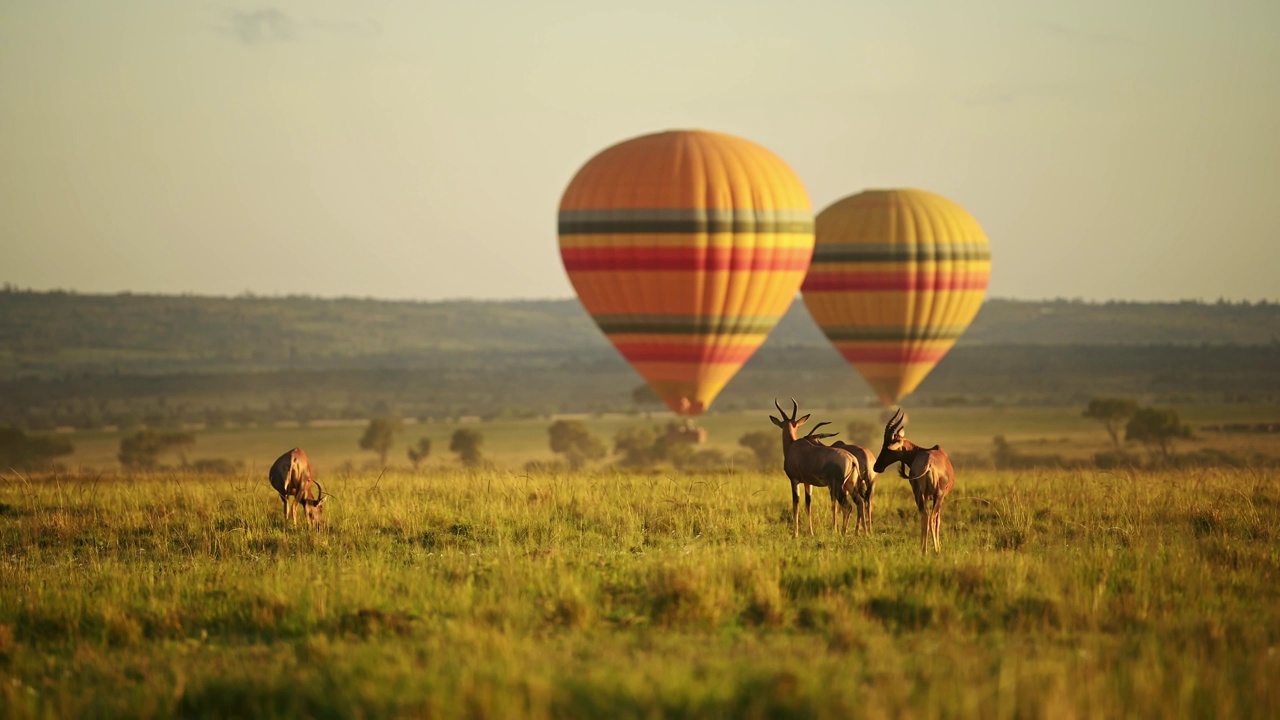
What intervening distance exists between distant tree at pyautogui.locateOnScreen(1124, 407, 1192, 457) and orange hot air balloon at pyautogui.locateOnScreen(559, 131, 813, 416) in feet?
275

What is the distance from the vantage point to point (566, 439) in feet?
486

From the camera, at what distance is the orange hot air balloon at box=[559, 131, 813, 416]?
48.9 meters

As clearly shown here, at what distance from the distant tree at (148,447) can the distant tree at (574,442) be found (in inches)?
1352

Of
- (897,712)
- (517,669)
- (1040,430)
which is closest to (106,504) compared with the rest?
(517,669)

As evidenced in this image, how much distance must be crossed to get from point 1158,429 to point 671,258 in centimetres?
9303

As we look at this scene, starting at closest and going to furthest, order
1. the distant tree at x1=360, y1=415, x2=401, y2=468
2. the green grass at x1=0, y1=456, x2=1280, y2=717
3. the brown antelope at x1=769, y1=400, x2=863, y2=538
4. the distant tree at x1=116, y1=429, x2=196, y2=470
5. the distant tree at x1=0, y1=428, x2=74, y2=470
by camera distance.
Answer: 1. the green grass at x1=0, y1=456, x2=1280, y2=717
2. the brown antelope at x1=769, y1=400, x2=863, y2=538
3. the distant tree at x1=0, y1=428, x2=74, y2=470
4. the distant tree at x1=116, y1=429, x2=196, y2=470
5. the distant tree at x1=360, y1=415, x2=401, y2=468

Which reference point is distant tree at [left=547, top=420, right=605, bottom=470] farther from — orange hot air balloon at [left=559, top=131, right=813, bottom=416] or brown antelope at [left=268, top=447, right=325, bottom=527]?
brown antelope at [left=268, top=447, right=325, bottom=527]

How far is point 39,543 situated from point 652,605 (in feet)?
33.1

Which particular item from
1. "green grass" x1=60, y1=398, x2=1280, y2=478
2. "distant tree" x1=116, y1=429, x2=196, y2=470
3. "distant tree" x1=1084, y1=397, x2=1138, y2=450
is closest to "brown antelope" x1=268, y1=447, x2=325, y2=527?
"green grass" x1=60, y1=398, x2=1280, y2=478

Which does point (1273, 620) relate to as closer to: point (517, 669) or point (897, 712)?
point (897, 712)

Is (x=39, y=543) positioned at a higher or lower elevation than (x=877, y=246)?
lower

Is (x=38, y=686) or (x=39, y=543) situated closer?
(x=38, y=686)

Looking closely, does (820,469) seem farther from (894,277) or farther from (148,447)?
(148,447)

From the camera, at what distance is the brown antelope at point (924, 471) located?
59.5 ft
